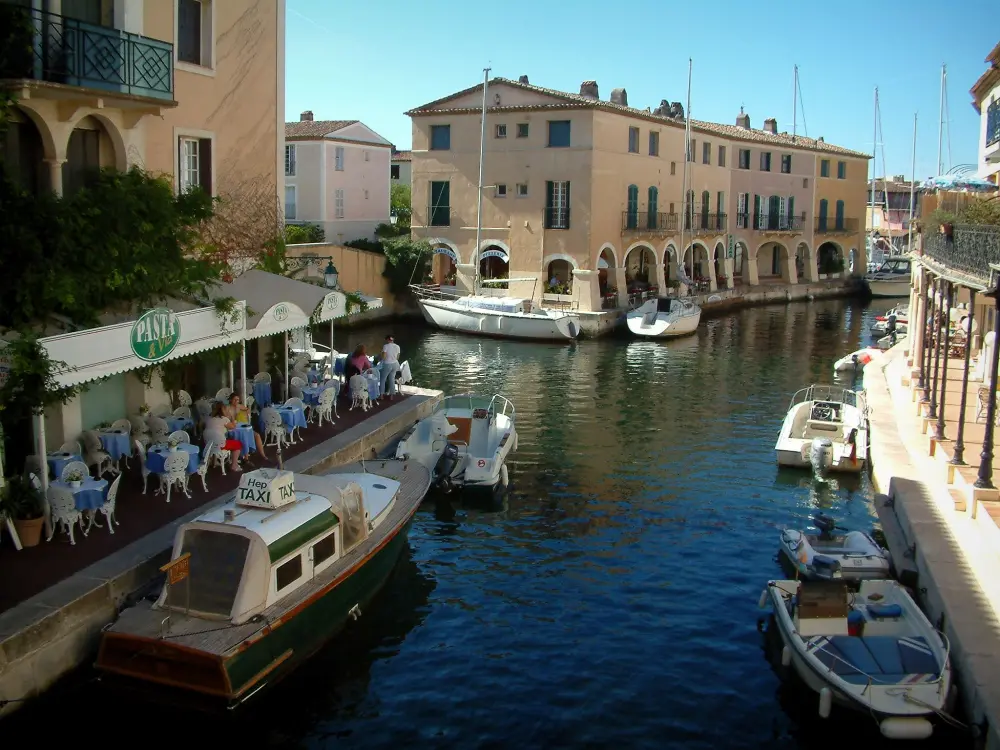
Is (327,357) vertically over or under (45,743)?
over

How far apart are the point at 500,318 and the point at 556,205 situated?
25.6ft

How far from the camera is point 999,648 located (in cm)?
1195

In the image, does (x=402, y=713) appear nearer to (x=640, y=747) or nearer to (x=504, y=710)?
(x=504, y=710)

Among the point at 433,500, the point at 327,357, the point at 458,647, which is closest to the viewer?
the point at 458,647

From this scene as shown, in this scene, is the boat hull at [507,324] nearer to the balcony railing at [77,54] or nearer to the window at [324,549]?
the balcony railing at [77,54]

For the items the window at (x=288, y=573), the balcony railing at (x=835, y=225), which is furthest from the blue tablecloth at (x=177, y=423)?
the balcony railing at (x=835, y=225)

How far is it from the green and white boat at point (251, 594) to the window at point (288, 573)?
0.01 meters

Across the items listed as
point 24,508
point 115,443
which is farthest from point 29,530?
point 115,443

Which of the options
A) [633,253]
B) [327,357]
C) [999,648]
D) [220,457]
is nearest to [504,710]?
[999,648]

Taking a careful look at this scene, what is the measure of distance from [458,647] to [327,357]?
1298 cm

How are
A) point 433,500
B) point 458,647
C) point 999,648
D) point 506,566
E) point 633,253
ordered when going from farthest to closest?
1. point 633,253
2. point 433,500
3. point 506,566
4. point 458,647
5. point 999,648

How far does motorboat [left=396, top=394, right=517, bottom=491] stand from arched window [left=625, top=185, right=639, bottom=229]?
30.2m

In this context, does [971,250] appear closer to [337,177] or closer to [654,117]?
[654,117]

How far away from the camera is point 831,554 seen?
15883 millimetres
